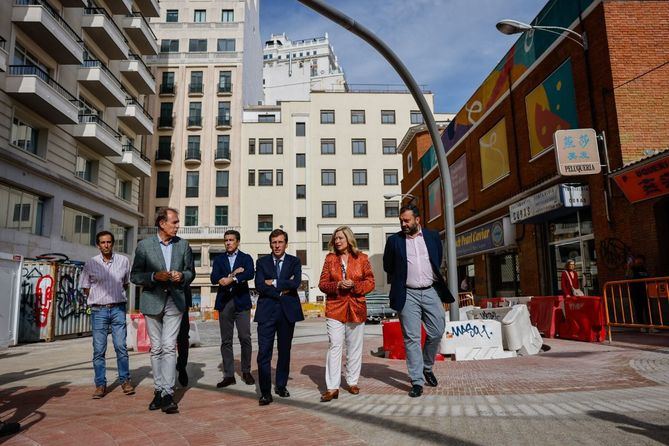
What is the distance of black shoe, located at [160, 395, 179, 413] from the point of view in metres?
4.35

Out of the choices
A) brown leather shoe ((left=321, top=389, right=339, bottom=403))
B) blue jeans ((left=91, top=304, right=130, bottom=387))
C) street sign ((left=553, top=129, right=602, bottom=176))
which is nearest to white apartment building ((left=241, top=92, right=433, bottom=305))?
street sign ((left=553, top=129, right=602, bottom=176))

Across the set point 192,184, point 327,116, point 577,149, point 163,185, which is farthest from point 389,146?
point 577,149

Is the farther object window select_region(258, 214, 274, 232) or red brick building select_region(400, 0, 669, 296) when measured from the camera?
window select_region(258, 214, 274, 232)

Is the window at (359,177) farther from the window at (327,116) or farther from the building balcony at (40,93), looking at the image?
the building balcony at (40,93)

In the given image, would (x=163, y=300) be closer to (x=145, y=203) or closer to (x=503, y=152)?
(x=503, y=152)

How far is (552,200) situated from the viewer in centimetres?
1268

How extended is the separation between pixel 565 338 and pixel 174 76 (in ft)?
142

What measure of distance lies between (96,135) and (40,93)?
439 centimetres

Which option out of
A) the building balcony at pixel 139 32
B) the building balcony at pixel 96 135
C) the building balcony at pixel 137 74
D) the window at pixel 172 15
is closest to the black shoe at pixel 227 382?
the building balcony at pixel 96 135

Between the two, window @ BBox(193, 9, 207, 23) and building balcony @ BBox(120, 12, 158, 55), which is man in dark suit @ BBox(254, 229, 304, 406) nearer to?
building balcony @ BBox(120, 12, 158, 55)

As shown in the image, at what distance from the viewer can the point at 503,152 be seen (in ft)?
55.9

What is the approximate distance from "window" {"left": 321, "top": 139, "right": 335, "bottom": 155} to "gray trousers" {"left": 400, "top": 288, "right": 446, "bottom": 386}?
136ft

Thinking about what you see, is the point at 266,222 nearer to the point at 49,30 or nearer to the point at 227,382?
the point at 49,30

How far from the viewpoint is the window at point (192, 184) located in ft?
143
